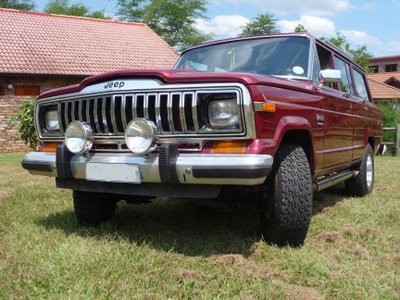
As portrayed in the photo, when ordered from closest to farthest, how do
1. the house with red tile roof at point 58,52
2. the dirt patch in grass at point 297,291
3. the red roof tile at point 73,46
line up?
the dirt patch in grass at point 297,291 → the house with red tile roof at point 58,52 → the red roof tile at point 73,46

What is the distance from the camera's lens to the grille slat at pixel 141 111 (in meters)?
2.85

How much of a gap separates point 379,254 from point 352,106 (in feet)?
6.88

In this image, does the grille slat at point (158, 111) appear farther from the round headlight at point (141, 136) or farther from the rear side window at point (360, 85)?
the rear side window at point (360, 85)

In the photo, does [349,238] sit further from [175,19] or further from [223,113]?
[175,19]

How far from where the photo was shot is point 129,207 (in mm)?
4816

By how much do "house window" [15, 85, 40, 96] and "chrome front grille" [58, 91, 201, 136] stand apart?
41.8 feet

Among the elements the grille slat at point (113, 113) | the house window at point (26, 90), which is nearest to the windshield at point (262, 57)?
the grille slat at point (113, 113)

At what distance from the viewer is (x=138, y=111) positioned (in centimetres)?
301

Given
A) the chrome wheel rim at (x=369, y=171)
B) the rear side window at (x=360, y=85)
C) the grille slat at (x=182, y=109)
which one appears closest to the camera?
the grille slat at (x=182, y=109)

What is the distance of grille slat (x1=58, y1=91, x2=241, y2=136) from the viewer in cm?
285

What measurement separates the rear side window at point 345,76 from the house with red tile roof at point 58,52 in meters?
9.45

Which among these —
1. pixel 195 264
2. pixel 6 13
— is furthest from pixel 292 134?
pixel 6 13

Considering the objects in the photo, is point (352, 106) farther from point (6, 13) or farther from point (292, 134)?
point (6, 13)

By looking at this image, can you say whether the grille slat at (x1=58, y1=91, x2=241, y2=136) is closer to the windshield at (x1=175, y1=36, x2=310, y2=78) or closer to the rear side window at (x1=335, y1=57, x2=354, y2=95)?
the windshield at (x1=175, y1=36, x2=310, y2=78)
